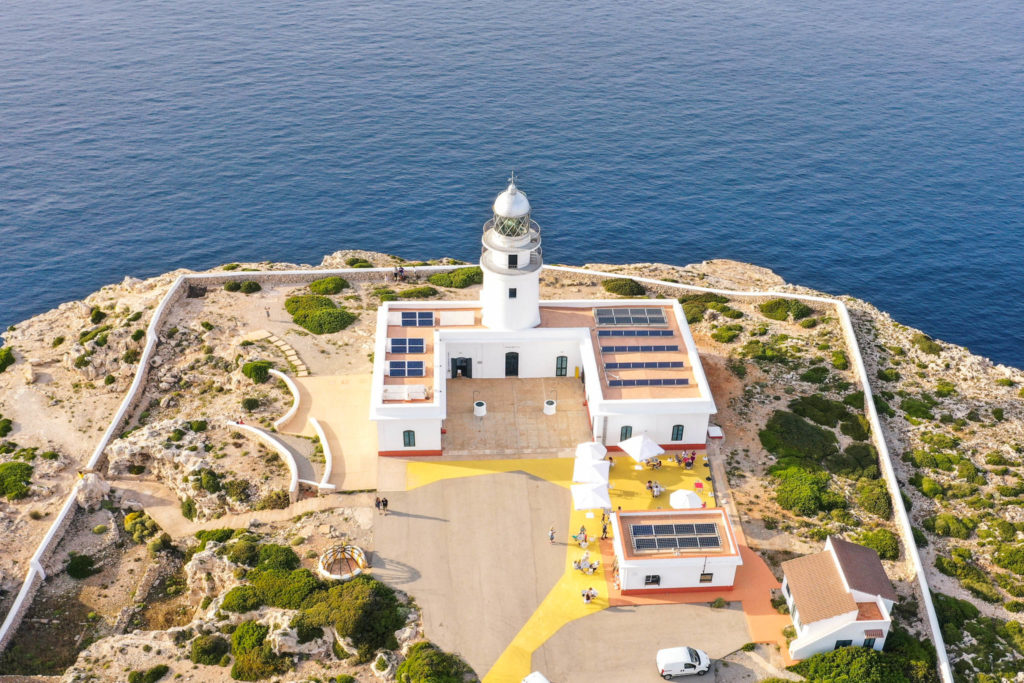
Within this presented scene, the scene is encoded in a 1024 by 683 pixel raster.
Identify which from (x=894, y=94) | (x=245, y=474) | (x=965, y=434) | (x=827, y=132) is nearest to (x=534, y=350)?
(x=245, y=474)

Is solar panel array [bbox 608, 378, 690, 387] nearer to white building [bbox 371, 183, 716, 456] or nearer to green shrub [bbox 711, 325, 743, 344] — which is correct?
white building [bbox 371, 183, 716, 456]

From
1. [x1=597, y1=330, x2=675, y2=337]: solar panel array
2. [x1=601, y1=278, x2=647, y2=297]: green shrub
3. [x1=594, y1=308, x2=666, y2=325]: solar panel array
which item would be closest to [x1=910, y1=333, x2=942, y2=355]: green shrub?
[x1=601, y1=278, x2=647, y2=297]: green shrub

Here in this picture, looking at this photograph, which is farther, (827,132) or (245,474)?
(827,132)

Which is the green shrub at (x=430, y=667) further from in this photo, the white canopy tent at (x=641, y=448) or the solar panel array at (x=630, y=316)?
the solar panel array at (x=630, y=316)

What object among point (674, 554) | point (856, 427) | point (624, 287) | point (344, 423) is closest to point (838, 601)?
point (674, 554)

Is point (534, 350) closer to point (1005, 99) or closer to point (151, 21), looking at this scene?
point (1005, 99)

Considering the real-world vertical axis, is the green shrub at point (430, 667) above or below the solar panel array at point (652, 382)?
below

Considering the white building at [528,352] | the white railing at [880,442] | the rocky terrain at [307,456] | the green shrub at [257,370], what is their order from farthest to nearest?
the green shrub at [257,370] → the white building at [528,352] → the rocky terrain at [307,456] → the white railing at [880,442]

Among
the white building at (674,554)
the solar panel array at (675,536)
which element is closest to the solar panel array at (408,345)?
the white building at (674,554)
